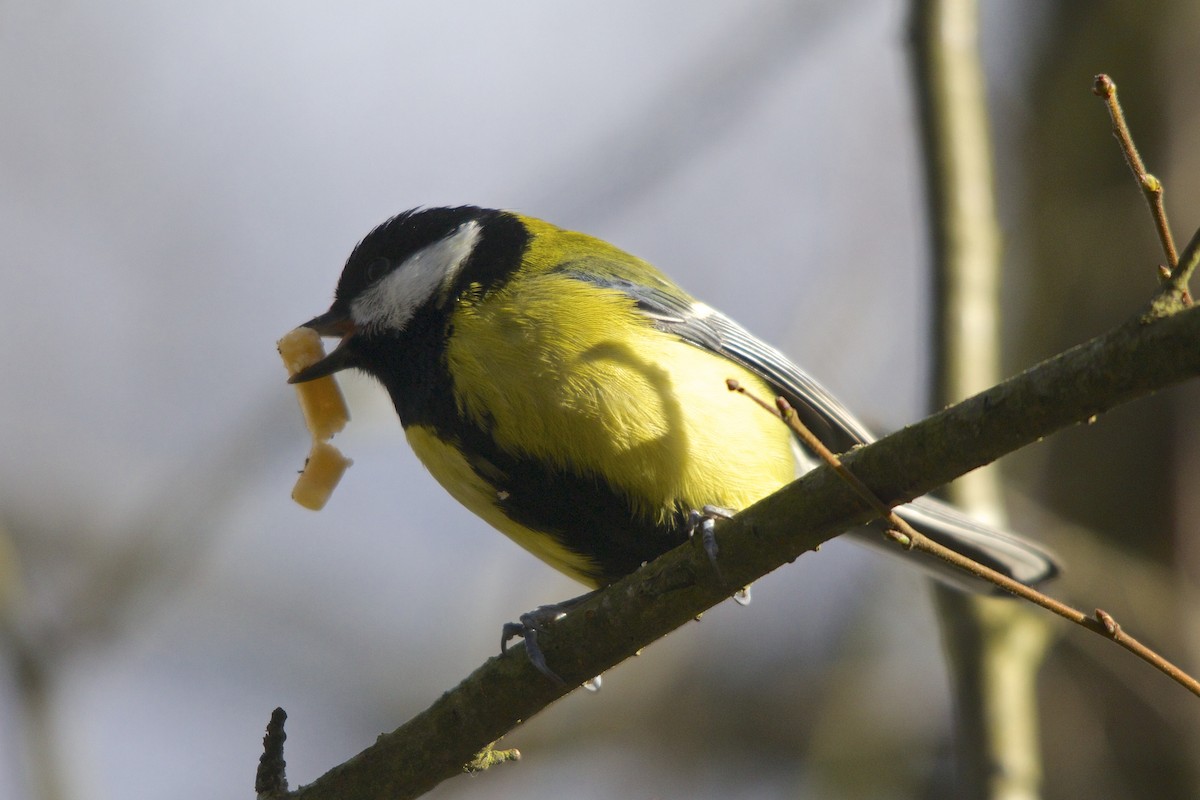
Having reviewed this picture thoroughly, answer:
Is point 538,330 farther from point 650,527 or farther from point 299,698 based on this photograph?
point 299,698

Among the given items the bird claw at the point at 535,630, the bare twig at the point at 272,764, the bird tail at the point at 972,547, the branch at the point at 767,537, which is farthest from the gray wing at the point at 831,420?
the bare twig at the point at 272,764

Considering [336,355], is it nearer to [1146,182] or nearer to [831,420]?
[831,420]

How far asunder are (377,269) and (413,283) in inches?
8.7

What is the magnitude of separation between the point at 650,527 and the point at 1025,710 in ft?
4.61

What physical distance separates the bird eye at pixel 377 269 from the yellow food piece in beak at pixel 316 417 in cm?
24

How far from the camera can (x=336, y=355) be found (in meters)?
3.27

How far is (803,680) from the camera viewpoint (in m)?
5.96

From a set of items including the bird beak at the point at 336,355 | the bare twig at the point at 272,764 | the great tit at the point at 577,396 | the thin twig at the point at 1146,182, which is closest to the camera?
the thin twig at the point at 1146,182

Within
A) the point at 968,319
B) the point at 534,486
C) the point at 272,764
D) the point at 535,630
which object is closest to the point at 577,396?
the point at 534,486

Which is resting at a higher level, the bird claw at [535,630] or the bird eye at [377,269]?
the bird eye at [377,269]

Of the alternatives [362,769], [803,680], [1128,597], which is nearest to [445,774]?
[362,769]

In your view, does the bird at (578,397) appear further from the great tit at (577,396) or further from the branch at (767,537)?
the branch at (767,537)

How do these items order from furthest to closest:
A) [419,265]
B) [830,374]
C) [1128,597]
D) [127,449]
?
[127,449]
[830,374]
[1128,597]
[419,265]

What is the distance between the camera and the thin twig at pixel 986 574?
1768 mm
